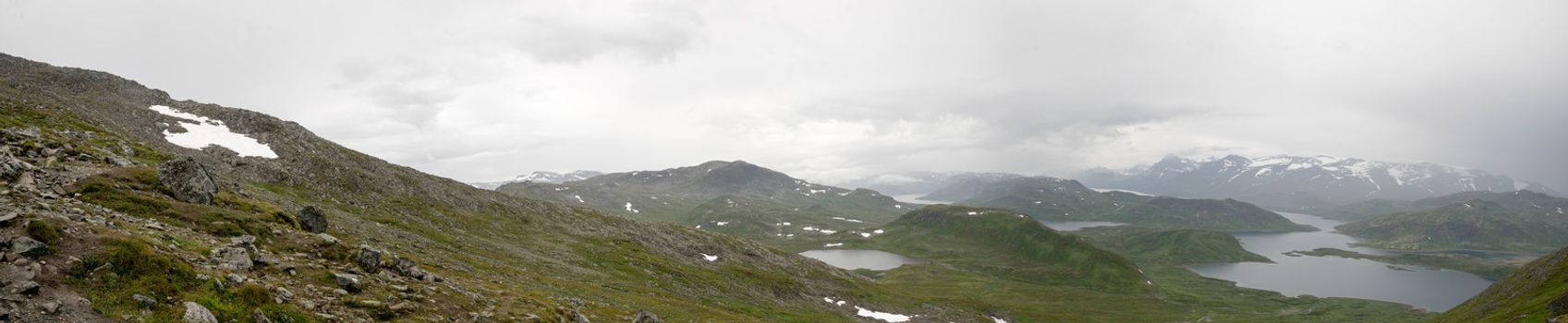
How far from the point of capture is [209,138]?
89.8m

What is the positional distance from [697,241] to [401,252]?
83254mm

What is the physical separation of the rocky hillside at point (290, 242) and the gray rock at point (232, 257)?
3.2 inches

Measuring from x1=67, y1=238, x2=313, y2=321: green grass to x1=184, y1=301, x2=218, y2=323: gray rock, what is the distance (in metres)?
0.24

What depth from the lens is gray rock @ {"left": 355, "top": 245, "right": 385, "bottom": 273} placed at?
26953 mm

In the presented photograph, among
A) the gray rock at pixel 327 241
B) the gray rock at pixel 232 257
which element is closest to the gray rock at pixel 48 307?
the gray rock at pixel 232 257

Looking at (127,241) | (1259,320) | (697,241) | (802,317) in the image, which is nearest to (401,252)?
(127,241)

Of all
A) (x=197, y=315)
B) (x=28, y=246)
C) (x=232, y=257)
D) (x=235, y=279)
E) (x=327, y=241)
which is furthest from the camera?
(x=327, y=241)

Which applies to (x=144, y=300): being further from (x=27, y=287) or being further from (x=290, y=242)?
(x=290, y=242)

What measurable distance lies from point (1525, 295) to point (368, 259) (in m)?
163

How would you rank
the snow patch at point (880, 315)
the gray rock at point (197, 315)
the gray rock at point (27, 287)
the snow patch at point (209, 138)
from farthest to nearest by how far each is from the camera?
the snow patch at point (880, 315)
the snow patch at point (209, 138)
the gray rock at point (197, 315)
the gray rock at point (27, 287)

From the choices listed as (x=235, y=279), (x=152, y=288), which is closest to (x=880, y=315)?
(x=235, y=279)

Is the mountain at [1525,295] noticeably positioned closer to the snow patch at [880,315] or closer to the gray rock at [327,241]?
the snow patch at [880,315]

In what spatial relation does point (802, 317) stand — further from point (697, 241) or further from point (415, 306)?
point (415, 306)

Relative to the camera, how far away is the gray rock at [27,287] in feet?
48.8
